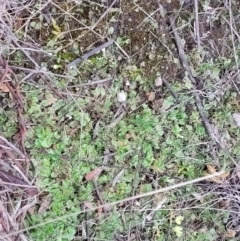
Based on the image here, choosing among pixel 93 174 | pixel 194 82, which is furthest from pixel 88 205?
pixel 194 82

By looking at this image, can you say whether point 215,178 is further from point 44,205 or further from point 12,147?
point 12,147

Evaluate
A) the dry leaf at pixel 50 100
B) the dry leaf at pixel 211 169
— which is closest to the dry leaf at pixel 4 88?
the dry leaf at pixel 50 100

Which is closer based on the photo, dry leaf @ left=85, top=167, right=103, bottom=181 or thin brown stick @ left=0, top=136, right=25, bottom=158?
thin brown stick @ left=0, top=136, right=25, bottom=158

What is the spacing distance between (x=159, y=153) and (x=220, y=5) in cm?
70

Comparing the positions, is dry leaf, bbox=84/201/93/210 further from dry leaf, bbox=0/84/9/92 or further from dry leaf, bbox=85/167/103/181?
dry leaf, bbox=0/84/9/92

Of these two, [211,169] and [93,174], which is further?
[211,169]

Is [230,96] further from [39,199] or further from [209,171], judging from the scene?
[39,199]

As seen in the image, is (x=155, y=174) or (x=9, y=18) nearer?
(x=9, y=18)

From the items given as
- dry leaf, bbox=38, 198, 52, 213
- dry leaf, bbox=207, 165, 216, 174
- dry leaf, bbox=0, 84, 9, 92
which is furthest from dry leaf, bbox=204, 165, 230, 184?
dry leaf, bbox=0, 84, 9, 92

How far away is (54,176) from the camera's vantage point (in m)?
1.99

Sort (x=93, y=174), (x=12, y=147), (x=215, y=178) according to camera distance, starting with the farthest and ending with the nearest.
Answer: (x=215, y=178) < (x=93, y=174) < (x=12, y=147)

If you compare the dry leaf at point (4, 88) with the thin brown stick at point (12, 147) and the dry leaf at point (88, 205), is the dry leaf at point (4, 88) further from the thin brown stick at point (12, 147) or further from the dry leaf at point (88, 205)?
the dry leaf at point (88, 205)

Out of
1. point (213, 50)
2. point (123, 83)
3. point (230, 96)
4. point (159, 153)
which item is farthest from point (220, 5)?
point (159, 153)

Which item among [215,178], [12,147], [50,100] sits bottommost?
[215,178]
